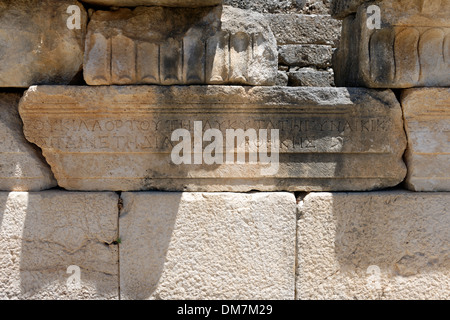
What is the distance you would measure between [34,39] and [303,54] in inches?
97.7

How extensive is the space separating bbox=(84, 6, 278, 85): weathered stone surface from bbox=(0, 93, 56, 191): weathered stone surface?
0.55m

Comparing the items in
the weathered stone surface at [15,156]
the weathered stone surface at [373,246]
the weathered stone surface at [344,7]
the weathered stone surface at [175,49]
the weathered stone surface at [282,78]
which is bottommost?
the weathered stone surface at [373,246]

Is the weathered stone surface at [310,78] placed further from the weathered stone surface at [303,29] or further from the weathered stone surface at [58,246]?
the weathered stone surface at [58,246]

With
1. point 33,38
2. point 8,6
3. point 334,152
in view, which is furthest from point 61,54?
point 334,152

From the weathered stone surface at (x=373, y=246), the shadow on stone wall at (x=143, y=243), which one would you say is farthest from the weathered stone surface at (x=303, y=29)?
the shadow on stone wall at (x=143, y=243)

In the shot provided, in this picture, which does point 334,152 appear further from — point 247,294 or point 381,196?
point 247,294

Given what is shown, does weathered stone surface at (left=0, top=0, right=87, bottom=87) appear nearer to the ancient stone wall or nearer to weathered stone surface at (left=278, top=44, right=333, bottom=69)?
the ancient stone wall

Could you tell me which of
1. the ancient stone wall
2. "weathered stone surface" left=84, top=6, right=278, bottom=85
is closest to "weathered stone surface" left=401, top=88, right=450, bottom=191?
the ancient stone wall

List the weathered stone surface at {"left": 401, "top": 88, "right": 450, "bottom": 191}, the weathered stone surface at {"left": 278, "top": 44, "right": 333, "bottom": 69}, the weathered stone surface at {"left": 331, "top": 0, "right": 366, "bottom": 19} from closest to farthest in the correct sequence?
the weathered stone surface at {"left": 401, "top": 88, "right": 450, "bottom": 191} < the weathered stone surface at {"left": 331, "top": 0, "right": 366, "bottom": 19} < the weathered stone surface at {"left": 278, "top": 44, "right": 333, "bottom": 69}

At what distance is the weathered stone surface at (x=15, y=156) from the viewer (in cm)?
231

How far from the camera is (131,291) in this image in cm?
232

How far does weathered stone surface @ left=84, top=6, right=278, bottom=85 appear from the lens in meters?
2.19

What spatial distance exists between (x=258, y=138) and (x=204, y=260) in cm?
78

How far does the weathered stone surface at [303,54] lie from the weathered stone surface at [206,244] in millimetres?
1963
